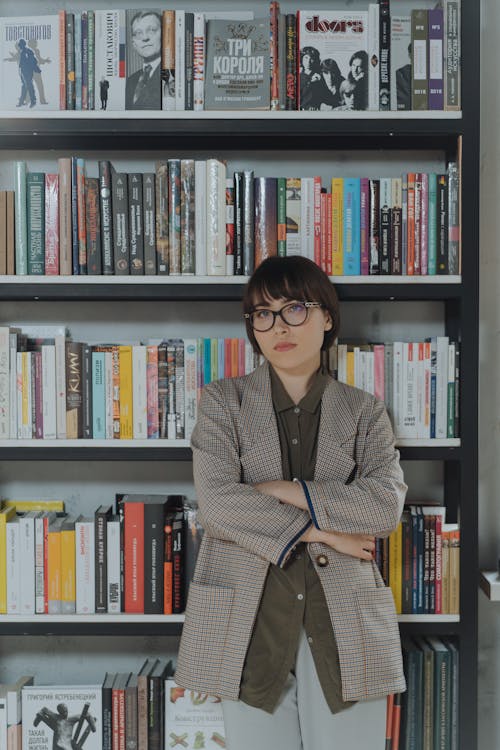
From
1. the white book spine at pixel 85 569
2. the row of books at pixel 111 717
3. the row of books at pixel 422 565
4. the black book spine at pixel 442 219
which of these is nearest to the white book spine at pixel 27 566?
the white book spine at pixel 85 569

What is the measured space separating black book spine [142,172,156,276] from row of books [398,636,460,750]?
107 cm

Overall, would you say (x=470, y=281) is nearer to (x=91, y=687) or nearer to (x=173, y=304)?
(x=173, y=304)

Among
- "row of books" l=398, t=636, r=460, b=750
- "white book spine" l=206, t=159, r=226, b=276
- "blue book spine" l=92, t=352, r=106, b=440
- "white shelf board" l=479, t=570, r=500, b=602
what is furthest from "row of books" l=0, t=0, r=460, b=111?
"row of books" l=398, t=636, r=460, b=750

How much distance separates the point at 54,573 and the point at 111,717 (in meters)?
0.37

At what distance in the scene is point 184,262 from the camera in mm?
1688

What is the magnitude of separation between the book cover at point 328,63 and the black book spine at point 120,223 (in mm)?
442

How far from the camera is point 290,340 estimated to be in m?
1.51

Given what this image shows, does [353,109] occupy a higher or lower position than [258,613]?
higher

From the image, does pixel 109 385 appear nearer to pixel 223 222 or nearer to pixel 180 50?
pixel 223 222

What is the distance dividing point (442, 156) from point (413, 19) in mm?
364

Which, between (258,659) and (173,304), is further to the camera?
(173,304)

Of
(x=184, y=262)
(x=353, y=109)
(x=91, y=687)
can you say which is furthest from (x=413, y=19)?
(x=91, y=687)

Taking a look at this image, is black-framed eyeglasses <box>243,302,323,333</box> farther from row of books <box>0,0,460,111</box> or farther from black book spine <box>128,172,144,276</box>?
row of books <box>0,0,460,111</box>

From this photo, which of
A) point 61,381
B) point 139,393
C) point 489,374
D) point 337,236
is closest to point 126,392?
point 139,393
